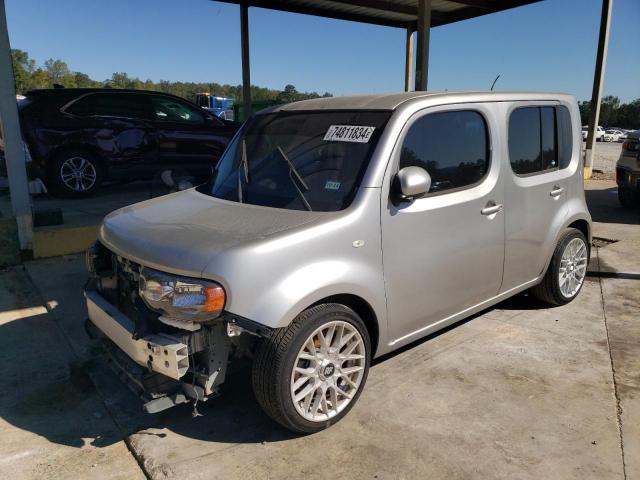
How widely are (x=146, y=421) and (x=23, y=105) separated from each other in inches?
262

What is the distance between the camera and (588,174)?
1317cm

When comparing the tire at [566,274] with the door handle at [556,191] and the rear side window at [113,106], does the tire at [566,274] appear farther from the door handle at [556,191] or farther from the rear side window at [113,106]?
the rear side window at [113,106]

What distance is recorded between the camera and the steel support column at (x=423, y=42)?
9.43 m

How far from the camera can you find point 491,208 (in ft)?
11.8

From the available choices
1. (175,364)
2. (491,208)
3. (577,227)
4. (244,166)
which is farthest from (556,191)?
(175,364)

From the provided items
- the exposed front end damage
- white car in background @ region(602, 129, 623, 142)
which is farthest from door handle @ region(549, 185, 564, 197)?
white car in background @ region(602, 129, 623, 142)

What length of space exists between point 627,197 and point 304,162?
7844 mm

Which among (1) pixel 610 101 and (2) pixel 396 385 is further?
(1) pixel 610 101

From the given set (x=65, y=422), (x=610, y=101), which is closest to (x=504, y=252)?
(x=65, y=422)

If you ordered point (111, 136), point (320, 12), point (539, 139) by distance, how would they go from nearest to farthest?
point (539, 139) < point (111, 136) < point (320, 12)

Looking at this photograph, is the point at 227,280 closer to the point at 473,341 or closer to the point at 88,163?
the point at 473,341

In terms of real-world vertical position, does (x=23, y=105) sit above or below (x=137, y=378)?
above

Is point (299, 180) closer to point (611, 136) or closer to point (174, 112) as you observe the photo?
point (174, 112)

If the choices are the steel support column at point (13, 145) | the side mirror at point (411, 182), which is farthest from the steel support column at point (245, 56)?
the side mirror at point (411, 182)
